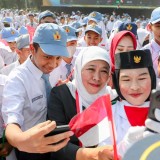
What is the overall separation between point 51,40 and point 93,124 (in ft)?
2.84

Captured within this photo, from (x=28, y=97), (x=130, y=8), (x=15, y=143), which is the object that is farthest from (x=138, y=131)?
(x=130, y=8)

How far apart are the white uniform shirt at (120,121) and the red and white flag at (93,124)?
14cm

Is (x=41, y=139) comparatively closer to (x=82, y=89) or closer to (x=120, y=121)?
(x=120, y=121)

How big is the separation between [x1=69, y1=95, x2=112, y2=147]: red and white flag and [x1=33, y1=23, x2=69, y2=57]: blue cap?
720 mm

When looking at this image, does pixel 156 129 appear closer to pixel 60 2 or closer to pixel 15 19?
pixel 15 19

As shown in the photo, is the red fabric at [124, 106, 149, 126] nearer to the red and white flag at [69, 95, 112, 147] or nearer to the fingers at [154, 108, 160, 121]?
the red and white flag at [69, 95, 112, 147]

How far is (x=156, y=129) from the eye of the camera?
827 millimetres

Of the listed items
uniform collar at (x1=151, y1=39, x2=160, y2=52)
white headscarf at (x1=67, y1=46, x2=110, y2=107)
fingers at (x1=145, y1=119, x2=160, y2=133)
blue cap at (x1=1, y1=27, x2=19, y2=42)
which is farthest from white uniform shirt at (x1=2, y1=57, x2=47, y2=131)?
blue cap at (x1=1, y1=27, x2=19, y2=42)

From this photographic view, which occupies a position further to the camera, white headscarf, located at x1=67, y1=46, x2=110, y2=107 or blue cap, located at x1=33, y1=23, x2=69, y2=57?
blue cap, located at x1=33, y1=23, x2=69, y2=57

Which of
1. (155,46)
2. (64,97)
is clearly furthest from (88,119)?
(155,46)

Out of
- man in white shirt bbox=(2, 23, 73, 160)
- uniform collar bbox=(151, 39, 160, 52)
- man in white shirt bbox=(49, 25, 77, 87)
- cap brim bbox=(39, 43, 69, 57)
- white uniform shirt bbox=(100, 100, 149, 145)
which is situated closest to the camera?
white uniform shirt bbox=(100, 100, 149, 145)

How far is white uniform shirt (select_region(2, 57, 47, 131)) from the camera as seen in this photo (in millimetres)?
1774

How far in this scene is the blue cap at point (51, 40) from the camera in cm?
203

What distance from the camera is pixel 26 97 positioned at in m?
1.92
